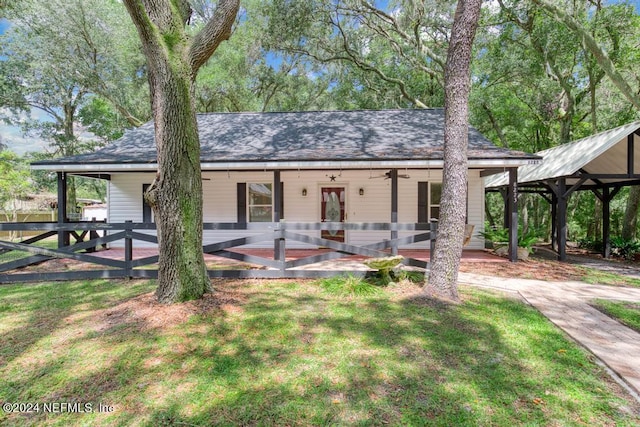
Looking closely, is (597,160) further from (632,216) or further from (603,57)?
(603,57)

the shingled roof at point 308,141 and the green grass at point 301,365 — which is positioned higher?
the shingled roof at point 308,141

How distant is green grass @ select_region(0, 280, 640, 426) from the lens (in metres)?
2.20

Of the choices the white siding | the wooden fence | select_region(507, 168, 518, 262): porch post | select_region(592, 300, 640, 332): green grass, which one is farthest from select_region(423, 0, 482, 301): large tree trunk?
the white siding

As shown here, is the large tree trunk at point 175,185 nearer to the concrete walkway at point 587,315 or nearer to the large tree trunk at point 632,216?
the concrete walkway at point 587,315

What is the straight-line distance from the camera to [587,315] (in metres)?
4.21

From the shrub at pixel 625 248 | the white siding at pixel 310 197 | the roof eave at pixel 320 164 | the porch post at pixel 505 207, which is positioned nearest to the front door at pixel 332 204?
the white siding at pixel 310 197

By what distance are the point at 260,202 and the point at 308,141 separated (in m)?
2.56

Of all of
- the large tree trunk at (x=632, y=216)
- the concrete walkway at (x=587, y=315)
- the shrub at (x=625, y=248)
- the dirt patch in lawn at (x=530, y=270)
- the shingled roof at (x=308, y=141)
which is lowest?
the concrete walkway at (x=587, y=315)

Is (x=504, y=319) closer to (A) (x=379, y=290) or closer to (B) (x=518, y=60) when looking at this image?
(A) (x=379, y=290)

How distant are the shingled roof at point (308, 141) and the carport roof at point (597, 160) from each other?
5.85 ft

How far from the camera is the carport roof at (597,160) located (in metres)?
7.56

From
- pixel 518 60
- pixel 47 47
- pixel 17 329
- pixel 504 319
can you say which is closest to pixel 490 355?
pixel 504 319

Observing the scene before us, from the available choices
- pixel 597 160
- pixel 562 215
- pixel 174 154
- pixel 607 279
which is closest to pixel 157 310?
pixel 174 154

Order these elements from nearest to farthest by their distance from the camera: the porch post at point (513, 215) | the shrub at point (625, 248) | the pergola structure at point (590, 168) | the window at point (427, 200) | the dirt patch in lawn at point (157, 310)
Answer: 1. the dirt patch in lawn at point (157, 310)
2. the porch post at point (513, 215)
3. the pergola structure at point (590, 168)
4. the shrub at point (625, 248)
5. the window at point (427, 200)
